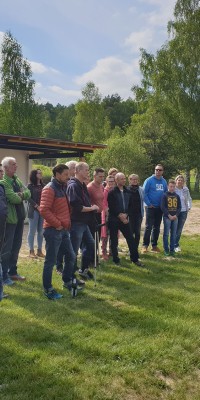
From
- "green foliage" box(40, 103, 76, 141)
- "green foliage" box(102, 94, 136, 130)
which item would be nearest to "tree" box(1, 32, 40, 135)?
"green foliage" box(102, 94, 136, 130)

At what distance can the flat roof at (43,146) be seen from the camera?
12.8 m

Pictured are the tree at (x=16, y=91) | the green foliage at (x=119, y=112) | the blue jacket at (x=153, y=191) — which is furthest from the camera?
the green foliage at (x=119, y=112)

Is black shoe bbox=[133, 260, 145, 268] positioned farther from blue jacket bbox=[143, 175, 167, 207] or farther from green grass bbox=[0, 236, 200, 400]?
blue jacket bbox=[143, 175, 167, 207]

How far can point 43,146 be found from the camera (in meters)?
14.2

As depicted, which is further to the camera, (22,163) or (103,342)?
(22,163)

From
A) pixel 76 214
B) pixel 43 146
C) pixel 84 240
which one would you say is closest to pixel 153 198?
pixel 84 240

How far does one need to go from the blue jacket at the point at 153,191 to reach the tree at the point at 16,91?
81.3 feet

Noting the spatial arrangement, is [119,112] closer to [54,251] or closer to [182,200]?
[182,200]

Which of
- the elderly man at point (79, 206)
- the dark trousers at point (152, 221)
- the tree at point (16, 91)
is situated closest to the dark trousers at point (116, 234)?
the elderly man at point (79, 206)

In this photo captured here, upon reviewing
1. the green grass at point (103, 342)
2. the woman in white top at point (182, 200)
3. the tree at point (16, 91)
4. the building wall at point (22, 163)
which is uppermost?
the tree at point (16, 91)

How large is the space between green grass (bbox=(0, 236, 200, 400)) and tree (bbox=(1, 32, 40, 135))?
90.0 ft

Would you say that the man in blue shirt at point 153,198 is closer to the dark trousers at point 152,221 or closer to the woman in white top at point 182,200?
the dark trousers at point 152,221

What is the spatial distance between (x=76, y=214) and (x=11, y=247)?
1108 millimetres

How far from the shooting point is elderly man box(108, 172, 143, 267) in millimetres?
7180
